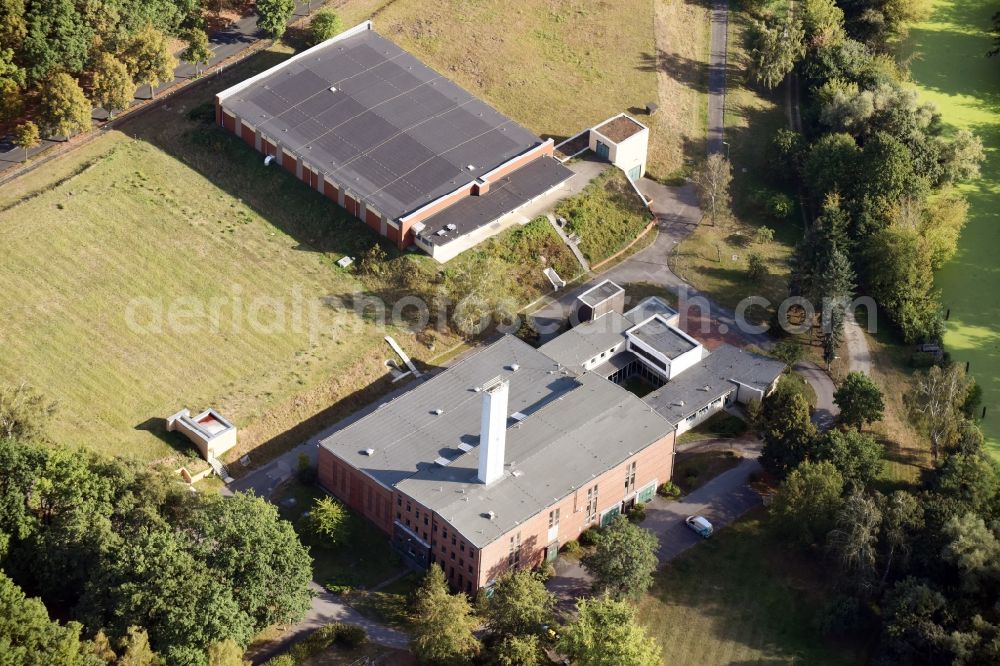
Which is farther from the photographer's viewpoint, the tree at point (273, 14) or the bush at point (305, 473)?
the tree at point (273, 14)

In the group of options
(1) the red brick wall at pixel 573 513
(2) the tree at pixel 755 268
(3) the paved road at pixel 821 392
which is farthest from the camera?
(2) the tree at pixel 755 268

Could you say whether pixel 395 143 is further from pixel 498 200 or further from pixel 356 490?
pixel 356 490

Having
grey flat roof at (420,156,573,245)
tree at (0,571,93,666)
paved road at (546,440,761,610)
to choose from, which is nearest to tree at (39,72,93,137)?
grey flat roof at (420,156,573,245)

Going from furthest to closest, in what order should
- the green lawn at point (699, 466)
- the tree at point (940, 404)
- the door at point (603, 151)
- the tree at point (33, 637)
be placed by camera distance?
1. the door at point (603, 151)
2. the tree at point (940, 404)
3. the green lawn at point (699, 466)
4. the tree at point (33, 637)

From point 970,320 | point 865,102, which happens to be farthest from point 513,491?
point 865,102

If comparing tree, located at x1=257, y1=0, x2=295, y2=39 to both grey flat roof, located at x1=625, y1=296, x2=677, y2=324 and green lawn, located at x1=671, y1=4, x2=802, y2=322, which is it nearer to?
green lawn, located at x1=671, y1=4, x2=802, y2=322

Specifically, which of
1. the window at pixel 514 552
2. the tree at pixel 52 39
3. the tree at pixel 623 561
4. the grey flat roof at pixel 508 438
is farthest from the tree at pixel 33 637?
the tree at pixel 52 39

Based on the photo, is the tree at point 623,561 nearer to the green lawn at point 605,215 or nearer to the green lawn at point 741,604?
the green lawn at point 741,604
